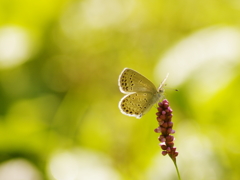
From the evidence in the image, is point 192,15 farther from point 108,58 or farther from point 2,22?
point 2,22

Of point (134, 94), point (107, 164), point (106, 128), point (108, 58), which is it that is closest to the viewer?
point (134, 94)

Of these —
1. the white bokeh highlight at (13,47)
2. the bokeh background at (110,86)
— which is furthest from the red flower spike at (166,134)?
the white bokeh highlight at (13,47)

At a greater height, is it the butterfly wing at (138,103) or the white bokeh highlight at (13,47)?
the white bokeh highlight at (13,47)

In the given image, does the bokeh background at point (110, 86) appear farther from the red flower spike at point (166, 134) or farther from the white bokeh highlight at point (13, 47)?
the red flower spike at point (166, 134)

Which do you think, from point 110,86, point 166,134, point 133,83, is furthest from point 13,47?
point 166,134

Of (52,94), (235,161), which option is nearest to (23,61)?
(52,94)

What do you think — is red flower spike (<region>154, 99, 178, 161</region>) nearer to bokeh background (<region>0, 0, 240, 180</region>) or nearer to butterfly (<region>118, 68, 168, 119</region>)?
butterfly (<region>118, 68, 168, 119</region>)

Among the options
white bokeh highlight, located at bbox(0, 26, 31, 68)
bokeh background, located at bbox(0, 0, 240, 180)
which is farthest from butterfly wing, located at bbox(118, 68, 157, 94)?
white bokeh highlight, located at bbox(0, 26, 31, 68)
